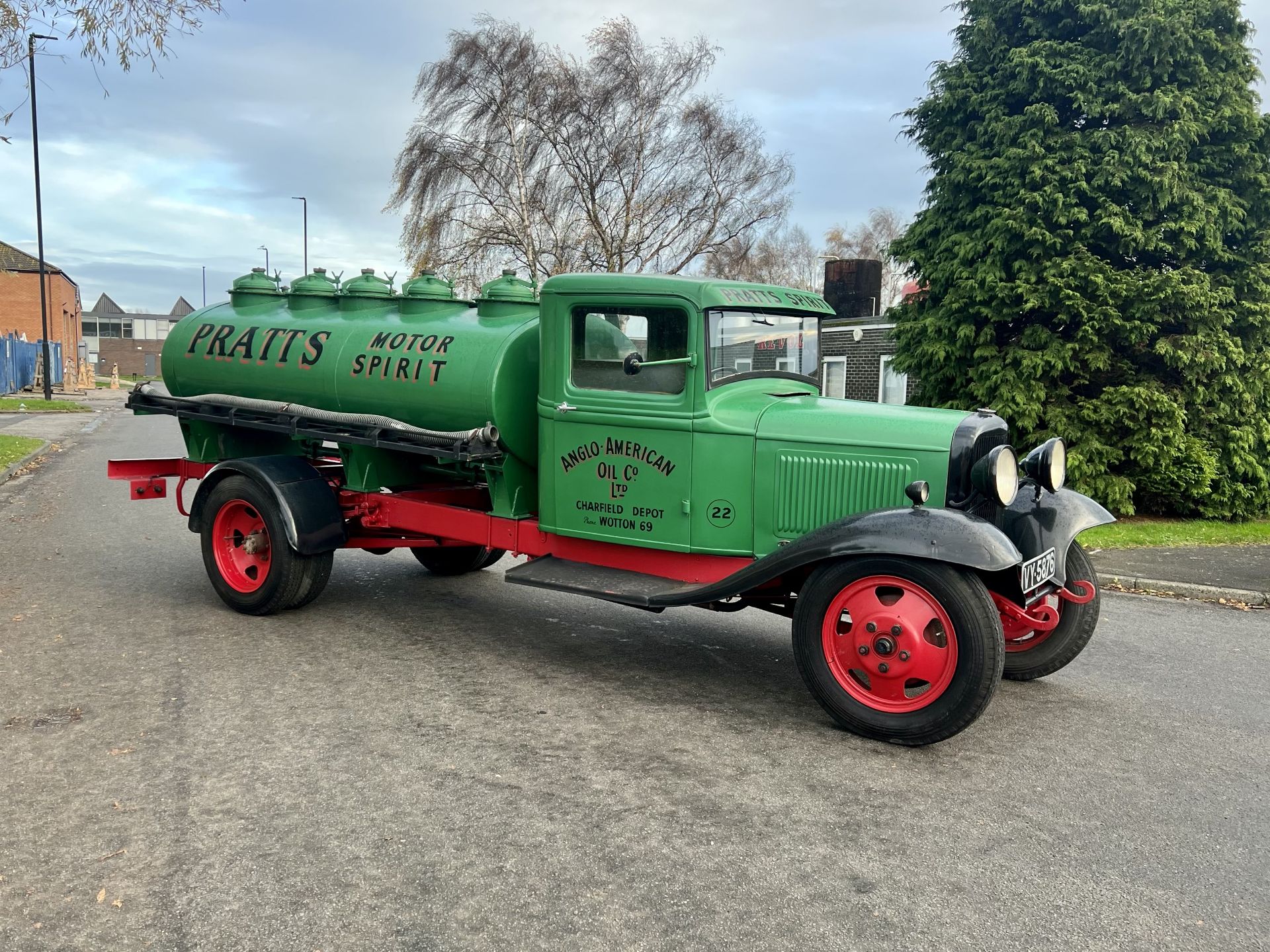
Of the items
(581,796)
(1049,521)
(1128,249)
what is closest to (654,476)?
(581,796)

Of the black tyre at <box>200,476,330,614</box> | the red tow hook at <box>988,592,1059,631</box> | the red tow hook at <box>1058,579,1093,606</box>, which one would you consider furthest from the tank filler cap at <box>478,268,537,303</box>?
the red tow hook at <box>1058,579,1093,606</box>

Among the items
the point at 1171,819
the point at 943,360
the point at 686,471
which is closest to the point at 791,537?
the point at 686,471

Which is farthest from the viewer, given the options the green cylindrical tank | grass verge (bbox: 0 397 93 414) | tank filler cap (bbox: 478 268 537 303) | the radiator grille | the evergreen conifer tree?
grass verge (bbox: 0 397 93 414)

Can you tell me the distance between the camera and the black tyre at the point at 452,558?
310 inches

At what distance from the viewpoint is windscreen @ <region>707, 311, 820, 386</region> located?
5.22 metres

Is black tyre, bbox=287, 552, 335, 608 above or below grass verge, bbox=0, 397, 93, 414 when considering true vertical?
below

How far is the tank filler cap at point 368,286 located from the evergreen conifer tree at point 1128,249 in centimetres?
766

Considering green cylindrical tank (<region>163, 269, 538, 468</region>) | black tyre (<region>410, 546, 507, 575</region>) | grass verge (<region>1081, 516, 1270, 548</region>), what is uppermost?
green cylindrical tank (<region>163, 269, 538, 468</region>)

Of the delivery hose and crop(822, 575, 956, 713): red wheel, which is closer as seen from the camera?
crop(822, 575, 956, 713): red wheel

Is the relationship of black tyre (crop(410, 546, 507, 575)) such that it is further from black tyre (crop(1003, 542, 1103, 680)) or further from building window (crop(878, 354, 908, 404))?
building window (crop(878, 354, 908, 404))

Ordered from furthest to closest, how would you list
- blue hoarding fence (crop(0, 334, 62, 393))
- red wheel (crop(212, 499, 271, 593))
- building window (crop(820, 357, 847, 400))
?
1. blue hoarding fence (crop(0, 334, 62, 393))
2. building window (crop(820, 357, 847, 400))
3. red wheel (crop(212, 499, 271, 593))

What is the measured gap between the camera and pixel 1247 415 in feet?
38.8

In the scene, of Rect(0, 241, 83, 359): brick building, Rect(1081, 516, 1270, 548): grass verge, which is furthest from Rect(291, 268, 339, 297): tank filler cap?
Rect(0, 241, 83, 359): brick building

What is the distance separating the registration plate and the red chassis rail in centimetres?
133
